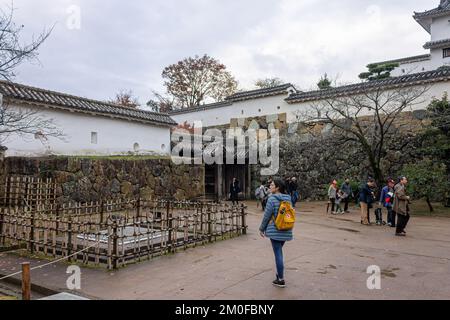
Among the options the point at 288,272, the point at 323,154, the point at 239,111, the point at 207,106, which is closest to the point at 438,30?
the point at 323,154

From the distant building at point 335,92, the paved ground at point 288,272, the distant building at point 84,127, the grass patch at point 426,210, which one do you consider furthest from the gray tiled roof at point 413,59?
the paved ground at point 288,272

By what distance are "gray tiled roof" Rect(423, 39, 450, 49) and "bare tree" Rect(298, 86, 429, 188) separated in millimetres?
11603

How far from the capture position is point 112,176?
47.9 feet

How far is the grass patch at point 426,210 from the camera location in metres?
13.4

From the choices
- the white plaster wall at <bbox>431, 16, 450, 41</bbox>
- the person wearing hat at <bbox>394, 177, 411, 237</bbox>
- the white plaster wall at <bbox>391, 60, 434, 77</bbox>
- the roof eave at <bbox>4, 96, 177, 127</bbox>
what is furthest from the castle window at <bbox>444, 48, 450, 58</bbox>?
the person wearing hat at <bbox>394, 177, 411, 237</bbox>

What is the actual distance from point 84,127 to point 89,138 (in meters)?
0.54

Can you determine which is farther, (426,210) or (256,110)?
(256,110)

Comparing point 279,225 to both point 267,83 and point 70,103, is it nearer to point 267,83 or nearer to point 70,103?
point 70,103

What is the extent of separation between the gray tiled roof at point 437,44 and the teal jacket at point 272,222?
26.9 meters

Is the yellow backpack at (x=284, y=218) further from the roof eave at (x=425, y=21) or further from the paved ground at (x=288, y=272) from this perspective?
the roof eave at (x=425, y=21)

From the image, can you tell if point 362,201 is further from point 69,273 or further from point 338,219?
point 69,273
